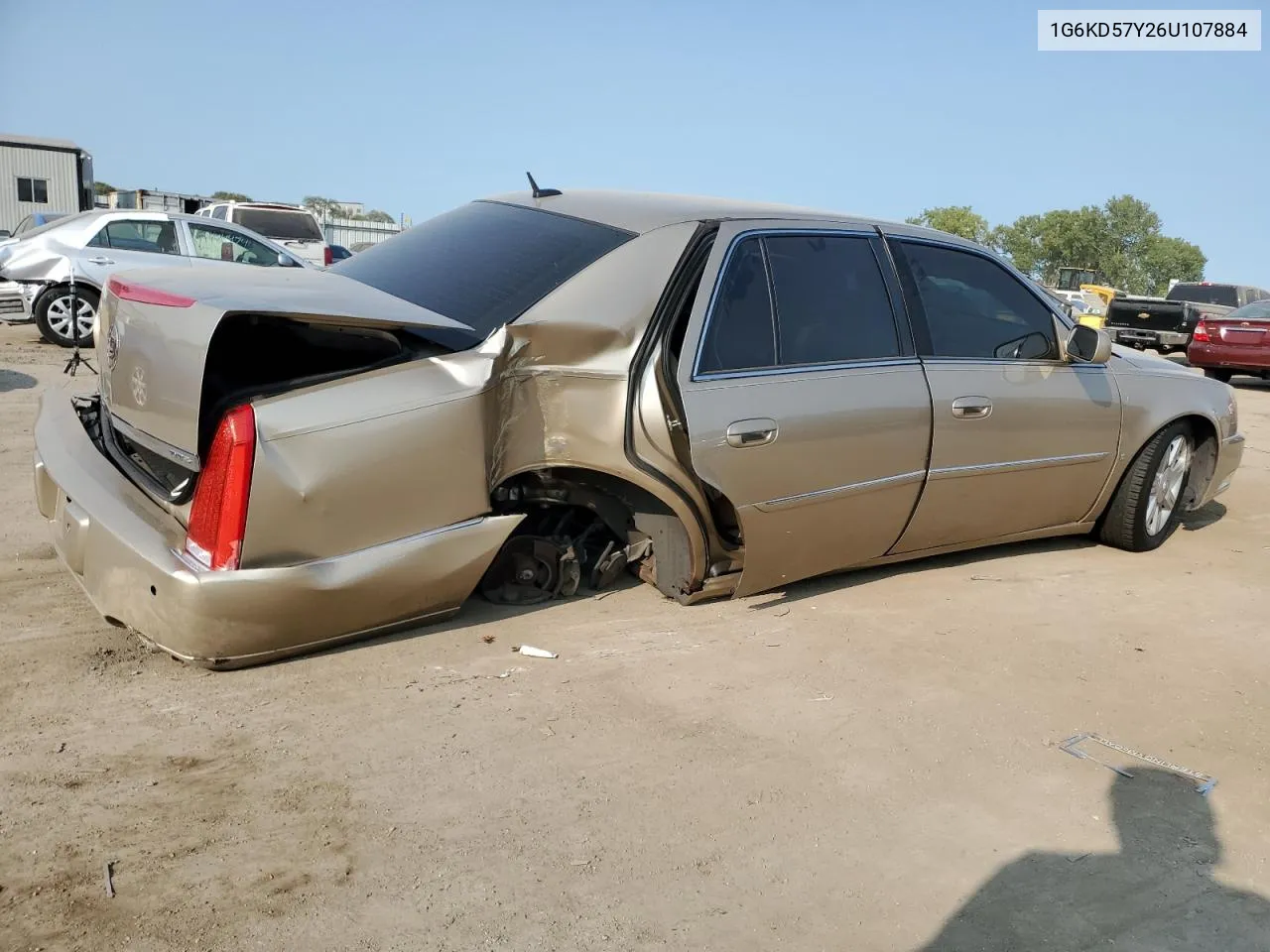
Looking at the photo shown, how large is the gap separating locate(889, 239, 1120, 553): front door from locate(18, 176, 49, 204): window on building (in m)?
30.8

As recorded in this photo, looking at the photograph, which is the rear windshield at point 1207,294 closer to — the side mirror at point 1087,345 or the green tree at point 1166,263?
the side mirror at point 1087,345

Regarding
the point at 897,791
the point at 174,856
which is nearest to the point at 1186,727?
the point at 897,791

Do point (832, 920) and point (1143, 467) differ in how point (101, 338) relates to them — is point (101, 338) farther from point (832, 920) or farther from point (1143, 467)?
point (1143, 467)

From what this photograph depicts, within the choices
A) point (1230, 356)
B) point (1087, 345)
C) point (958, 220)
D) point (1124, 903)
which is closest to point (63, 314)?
point (1087, 345)

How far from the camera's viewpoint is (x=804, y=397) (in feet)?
13.2

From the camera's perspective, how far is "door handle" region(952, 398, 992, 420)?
4.50 m

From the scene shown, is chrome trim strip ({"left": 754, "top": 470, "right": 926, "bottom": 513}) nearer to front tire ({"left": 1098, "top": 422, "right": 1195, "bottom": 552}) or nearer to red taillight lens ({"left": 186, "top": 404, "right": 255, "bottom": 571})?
front tire ({"left": 1098, "top": 422, "right": 1195, "bottom": 552})

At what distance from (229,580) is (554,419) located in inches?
46.6

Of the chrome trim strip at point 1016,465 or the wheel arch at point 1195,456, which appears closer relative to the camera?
the chrome trim strip at point 1016,465

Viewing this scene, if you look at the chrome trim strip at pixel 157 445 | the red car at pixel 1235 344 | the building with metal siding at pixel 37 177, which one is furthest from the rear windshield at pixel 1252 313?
the building with metal siding at pixel 37 177

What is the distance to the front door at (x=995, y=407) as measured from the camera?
14.9 feet

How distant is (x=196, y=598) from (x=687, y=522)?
1697 millimetres

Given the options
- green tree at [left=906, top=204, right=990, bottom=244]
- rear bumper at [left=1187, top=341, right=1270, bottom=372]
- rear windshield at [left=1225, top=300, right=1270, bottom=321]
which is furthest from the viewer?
green tree at [left=906, top=204, right=990, bottom=244]

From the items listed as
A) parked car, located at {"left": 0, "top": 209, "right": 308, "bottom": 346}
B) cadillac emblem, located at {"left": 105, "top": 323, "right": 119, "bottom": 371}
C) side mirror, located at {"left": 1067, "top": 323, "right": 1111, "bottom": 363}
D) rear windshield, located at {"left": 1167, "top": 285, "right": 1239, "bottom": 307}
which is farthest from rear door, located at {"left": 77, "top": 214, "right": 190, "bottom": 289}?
rear windshield, located at {"left": 1167, "top": 285, "right": 1239, "bottom": 307}
